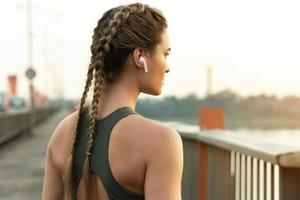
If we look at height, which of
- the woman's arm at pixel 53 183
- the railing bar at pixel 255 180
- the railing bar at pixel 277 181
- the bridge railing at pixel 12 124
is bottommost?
the bridge railing at pixel 12 124

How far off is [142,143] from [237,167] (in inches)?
81.6

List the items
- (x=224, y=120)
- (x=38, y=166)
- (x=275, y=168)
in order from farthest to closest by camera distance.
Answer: (x=38, y=166) → (x=224, y=120) → (x=275, y=168)

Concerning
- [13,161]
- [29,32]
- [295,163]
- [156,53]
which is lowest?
[13,161]

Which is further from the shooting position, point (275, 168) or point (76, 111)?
point (275, 168)

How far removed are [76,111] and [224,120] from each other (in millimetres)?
3446

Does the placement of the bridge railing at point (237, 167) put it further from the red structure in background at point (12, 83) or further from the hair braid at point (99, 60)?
the red structure in background at point (12, 83)

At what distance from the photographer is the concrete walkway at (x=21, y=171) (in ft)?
41.5

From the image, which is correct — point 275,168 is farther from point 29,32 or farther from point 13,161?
point 29,32

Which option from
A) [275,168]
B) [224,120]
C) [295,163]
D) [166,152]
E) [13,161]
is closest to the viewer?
[166,152]

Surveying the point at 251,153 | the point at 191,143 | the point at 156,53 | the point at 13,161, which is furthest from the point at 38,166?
the point at 156,53

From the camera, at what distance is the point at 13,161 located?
1969 cm

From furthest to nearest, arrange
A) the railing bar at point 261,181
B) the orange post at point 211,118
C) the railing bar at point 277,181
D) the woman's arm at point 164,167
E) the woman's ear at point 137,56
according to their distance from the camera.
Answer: the orange post at point 211,118
the railing bar at point 261,181
the railing bar at point 277,181
the woman's ear at point 137,56
the woman's arm at point 164,167

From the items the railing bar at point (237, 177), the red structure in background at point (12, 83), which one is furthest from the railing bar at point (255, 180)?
the red structure in background at point (12, 83)

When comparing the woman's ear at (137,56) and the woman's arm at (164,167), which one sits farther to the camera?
the woman's ear at (137,56)
